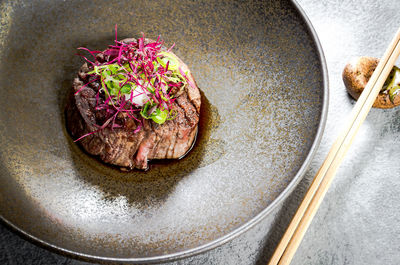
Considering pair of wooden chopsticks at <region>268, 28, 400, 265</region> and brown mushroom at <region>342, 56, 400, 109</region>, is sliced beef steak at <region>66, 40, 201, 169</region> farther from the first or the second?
brown mushroom at <region>342, 56, 400, 109</region>

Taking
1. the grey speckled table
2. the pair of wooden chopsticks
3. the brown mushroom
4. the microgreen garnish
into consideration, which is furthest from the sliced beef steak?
the brown mushroom

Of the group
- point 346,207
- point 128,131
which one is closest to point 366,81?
point 346,207

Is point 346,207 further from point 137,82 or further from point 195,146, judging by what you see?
point 137,82

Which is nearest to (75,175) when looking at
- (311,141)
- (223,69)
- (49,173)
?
(49,173)

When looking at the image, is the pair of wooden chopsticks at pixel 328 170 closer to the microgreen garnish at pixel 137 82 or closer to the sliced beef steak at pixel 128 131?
the sliced beef steak at pixel 128 131

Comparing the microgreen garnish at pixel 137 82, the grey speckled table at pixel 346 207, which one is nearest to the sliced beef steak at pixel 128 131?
the microgreen garnish at pixel 137 82
